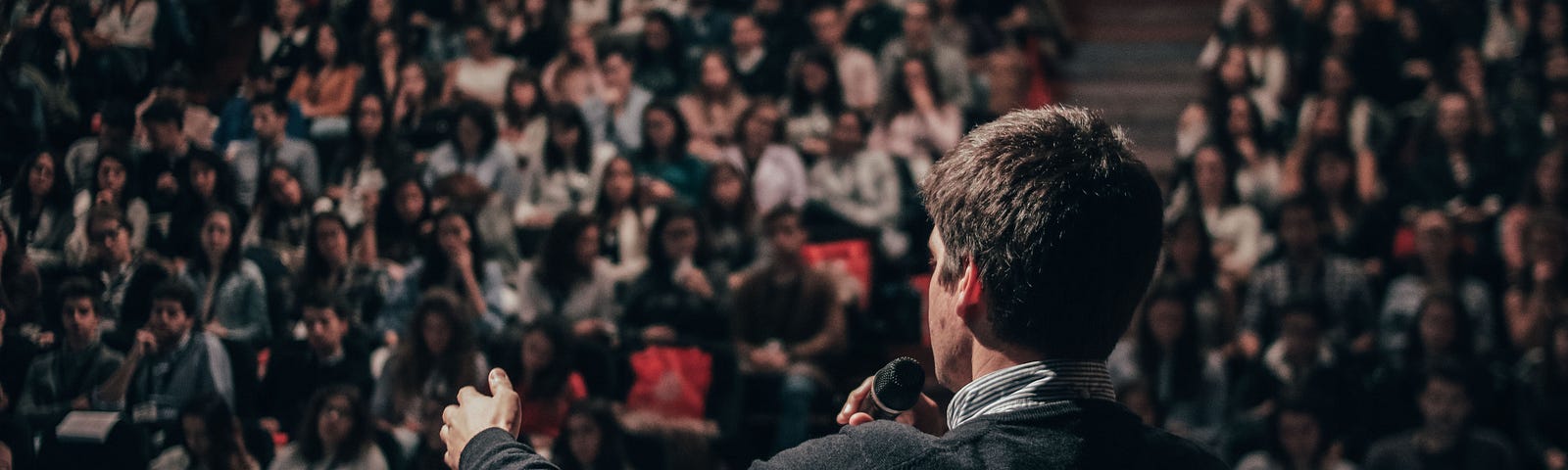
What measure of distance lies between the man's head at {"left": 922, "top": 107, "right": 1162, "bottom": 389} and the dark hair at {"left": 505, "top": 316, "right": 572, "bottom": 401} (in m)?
2.59

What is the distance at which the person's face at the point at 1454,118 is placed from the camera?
5.55 metres

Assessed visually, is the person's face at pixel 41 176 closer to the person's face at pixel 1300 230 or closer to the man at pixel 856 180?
the man at pixel 856 180

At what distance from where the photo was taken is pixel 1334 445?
189 inches

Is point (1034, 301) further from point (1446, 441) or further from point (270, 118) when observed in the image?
point (1446, 441)

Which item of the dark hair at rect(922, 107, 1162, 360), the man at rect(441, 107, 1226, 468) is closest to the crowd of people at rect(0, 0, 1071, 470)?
the man at rect(441, 107, 1226, 468)

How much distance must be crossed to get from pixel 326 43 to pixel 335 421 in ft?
2.18

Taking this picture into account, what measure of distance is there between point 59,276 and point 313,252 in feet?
1.77

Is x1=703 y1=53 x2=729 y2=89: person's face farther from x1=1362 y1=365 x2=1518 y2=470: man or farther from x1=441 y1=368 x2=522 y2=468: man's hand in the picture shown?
x1=441 y1=368 x2=522 y2=468: man's hand

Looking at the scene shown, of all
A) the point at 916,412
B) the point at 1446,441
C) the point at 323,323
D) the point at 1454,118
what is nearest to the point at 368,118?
the point at 323,323

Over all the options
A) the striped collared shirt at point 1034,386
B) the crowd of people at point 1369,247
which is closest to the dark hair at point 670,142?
the crowd of people at point 1369,247

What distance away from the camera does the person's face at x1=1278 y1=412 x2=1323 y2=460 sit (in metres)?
4.74

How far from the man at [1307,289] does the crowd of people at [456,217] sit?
1.17 meters

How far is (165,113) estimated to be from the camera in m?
2.33

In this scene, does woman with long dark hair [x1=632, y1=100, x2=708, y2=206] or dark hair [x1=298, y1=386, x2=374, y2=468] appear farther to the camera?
woman with long dark hair [x1=632, y1=100, x2=708, y2=206]
